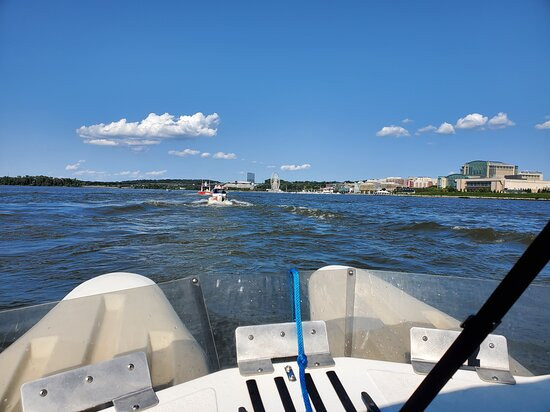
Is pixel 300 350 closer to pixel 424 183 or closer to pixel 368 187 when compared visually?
pixel 368 187

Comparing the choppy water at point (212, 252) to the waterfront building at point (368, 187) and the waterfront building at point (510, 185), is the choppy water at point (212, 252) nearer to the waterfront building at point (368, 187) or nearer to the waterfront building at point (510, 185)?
the waterfront building at point (510, 185)

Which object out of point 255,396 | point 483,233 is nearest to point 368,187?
point 483,233

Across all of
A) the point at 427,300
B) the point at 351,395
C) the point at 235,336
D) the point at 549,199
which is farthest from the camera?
the point at 549,199

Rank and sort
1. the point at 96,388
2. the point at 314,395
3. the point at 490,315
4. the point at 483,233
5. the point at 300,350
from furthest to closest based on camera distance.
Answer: the point at 483,233 → the point at 300,350 → the point at 314,395 → the point at 96,388 → the point at 490,315

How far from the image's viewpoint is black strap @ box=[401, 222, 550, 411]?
0.71 meters

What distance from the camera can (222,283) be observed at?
2258 millimetres

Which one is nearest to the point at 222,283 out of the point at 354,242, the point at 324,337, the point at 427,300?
the point at 324,337

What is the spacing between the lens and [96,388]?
1.60 meters

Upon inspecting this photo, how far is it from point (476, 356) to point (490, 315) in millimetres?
1245

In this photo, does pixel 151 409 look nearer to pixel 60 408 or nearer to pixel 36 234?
pixel 60 408

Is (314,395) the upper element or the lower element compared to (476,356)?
lower

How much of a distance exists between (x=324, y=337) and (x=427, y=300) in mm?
836

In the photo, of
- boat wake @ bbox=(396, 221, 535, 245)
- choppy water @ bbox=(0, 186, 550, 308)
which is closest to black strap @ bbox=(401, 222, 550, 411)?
choppy water @ bbox=(0, 186, 550, 308)

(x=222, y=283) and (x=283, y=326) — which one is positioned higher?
(x=222, y=283)
